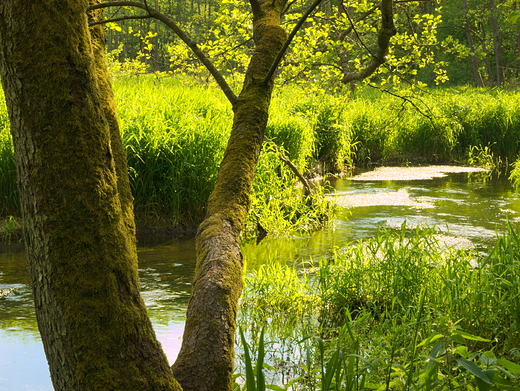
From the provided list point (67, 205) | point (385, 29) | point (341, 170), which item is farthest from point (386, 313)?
point (341, 170)

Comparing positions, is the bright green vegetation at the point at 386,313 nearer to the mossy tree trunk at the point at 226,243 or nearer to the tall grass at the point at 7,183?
the mossy tree trunk at the point at 226,243

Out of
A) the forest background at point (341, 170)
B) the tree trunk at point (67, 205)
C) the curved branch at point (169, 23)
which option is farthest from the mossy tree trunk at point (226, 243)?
the tree trunk at point (67, 205)

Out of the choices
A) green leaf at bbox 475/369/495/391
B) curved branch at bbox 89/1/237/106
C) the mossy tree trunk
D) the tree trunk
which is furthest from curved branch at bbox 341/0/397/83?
the tree trunk

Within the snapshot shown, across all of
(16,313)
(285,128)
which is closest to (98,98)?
(16,313)

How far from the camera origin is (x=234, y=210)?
9.66 ft

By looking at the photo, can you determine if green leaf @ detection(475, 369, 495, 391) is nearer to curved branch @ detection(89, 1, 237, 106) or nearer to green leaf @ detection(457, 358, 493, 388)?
green leaf @ detection(457, 358, 493, 388)

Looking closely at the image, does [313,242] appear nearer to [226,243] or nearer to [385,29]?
[385,29]

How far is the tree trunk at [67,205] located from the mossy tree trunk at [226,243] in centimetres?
43

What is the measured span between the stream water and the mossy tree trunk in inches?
68.6

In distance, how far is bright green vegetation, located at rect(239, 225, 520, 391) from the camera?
3.28m

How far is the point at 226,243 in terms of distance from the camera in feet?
8.86

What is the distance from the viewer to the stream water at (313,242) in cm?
444

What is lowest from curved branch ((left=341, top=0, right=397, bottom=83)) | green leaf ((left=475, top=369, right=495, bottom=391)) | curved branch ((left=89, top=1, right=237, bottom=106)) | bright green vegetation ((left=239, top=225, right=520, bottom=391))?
bright green vegetation ((left=239, top=225, right=520, bottom=391))

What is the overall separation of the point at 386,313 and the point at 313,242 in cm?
322
